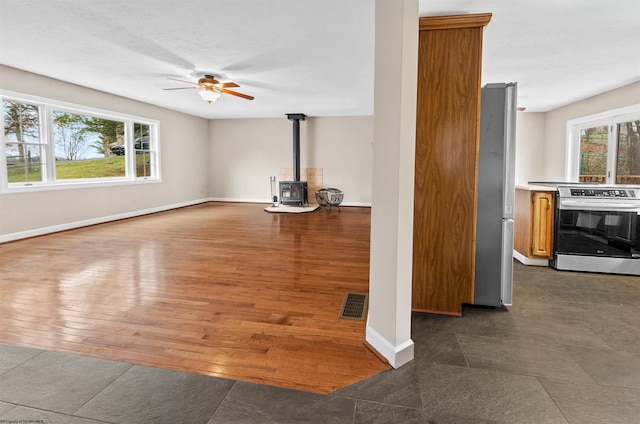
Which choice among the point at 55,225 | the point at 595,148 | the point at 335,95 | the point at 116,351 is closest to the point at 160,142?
the point at 55,225

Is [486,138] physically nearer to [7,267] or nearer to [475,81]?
[475,81]

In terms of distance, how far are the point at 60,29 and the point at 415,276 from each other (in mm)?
4284

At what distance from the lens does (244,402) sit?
1.60 m

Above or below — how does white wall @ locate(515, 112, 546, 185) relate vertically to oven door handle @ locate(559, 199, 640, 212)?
above

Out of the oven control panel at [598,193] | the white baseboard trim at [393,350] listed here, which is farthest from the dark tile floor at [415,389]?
the oven control panel at [598,193]

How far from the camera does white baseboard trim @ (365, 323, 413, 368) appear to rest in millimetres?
1872

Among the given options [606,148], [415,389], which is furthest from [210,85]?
[606,148]

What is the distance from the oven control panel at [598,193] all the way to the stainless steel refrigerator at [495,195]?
1613mm

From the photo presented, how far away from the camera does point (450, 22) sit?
239cm

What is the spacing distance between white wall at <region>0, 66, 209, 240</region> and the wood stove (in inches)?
105

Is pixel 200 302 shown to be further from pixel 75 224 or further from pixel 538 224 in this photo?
pixel 75 224

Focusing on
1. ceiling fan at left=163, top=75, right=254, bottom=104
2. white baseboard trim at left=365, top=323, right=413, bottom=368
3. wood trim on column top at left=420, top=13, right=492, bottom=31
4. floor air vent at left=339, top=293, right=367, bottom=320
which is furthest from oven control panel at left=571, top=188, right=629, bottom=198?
ceiling fan at left=163, top=75, right=254, bottom=104

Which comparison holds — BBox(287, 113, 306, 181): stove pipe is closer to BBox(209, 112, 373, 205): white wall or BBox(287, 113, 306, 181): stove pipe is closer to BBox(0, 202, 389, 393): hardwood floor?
BBox(209, 112, 373, 205): white wall

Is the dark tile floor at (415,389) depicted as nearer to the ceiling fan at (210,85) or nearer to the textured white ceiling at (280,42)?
the textured white ceiling at (280,42)
